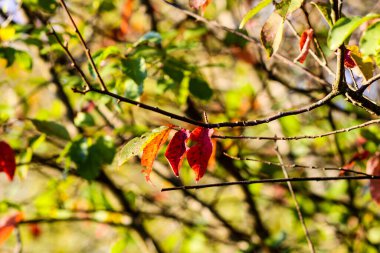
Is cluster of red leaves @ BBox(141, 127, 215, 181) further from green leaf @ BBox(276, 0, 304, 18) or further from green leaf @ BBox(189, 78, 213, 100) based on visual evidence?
green leaf @ BBox(189, 78, 213, 100)

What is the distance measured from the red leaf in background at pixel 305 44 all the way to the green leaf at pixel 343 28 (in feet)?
0.68

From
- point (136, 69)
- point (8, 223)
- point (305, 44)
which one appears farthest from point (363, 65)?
point (8, 223)

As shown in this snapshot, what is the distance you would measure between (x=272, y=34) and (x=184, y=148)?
0.32 metres

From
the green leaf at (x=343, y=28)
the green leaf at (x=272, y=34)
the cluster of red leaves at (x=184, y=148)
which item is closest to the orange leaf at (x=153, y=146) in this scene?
the cluster of red leaves at (x=184, y=148)

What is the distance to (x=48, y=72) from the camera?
226 cm

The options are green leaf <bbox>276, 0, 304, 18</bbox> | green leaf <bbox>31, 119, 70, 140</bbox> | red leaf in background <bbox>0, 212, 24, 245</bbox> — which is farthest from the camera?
red leaf in background <bbox>0, 212, 24, 245</bbox>

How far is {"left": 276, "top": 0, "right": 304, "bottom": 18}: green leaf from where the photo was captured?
34.4 inches

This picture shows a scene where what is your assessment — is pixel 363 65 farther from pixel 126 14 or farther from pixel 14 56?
pixel 126 14

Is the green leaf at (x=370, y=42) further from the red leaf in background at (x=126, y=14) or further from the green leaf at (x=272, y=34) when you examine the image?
the red leaf in background at (x=126, y=14)

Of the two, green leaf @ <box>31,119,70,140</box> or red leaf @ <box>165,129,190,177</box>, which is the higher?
red leaf @ <box>165,129,190,177</box>

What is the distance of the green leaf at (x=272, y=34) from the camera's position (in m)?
0.93

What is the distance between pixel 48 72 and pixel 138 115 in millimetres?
859

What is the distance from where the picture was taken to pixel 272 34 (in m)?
0.94

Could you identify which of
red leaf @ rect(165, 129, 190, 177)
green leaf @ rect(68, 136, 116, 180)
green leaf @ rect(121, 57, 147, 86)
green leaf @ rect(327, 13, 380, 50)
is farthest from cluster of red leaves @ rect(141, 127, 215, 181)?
green leaf @ rect(68, 136, 116, 180)
